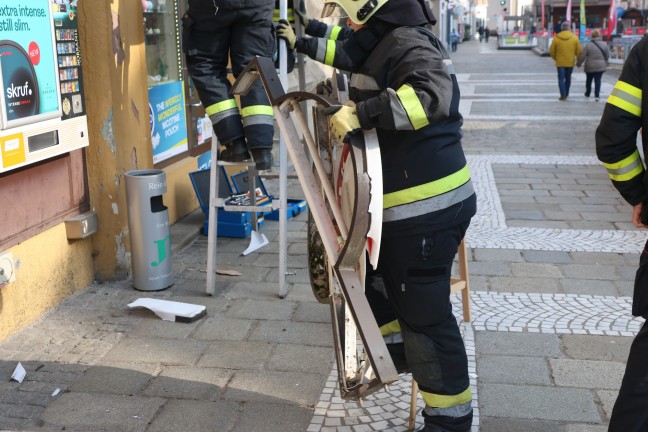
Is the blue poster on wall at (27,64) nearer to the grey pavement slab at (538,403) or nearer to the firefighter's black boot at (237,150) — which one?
the firefighter's black boot at (237,150)

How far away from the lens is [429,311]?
9.82 ft

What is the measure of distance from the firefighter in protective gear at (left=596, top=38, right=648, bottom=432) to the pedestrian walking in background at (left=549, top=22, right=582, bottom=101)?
1534 cm

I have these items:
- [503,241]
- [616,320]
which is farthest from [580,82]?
[616,320]

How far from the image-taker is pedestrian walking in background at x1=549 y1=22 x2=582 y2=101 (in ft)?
57.7

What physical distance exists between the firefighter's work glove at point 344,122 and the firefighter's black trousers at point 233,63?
76.3 inches

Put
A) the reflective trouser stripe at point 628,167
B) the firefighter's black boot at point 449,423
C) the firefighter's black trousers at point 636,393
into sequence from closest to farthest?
the firefighter's black trousers at point 636,393 < the reflective trouser stripe at point 628,167 < the firefighter's black boot at point 449,423

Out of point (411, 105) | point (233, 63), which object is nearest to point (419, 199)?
point (411, 105)

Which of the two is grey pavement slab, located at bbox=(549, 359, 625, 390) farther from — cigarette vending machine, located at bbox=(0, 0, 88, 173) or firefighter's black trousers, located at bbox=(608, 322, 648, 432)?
cigarette vending machine, located at bbox=(0, 0, 88, 173)

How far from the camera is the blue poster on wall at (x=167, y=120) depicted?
6332 millimetres

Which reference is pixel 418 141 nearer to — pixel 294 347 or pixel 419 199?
pixel 419 199

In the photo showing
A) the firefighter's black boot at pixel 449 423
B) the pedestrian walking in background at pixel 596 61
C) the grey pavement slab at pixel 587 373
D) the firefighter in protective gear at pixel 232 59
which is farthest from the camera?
the pedestrian walking in background at pixel 596 61

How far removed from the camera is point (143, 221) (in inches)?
200

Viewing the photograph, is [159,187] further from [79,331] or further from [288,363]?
[288,363]

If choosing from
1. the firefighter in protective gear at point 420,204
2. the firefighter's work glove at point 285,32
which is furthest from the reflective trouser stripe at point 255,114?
the firefighter in protective gear at point 420,204
